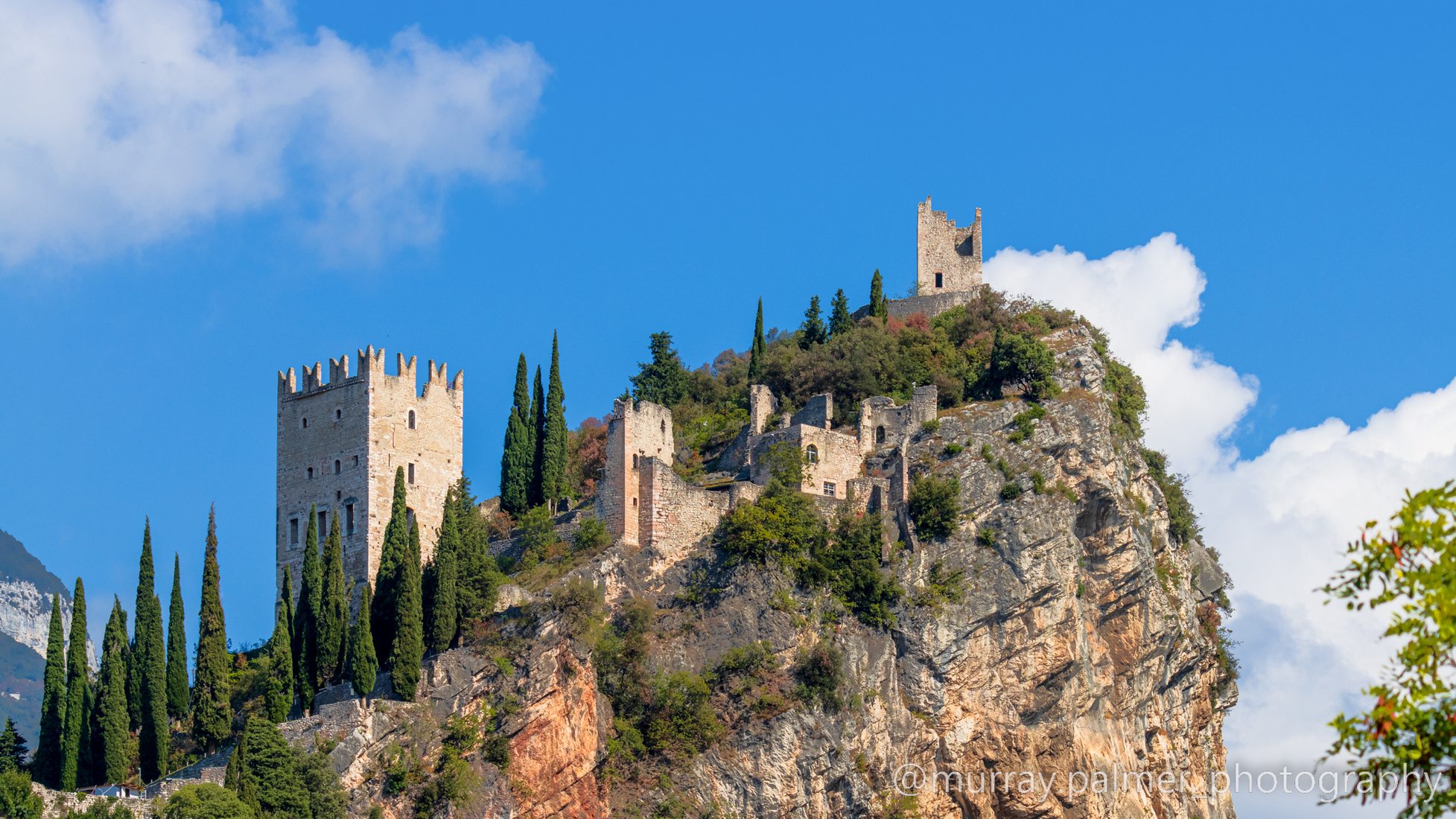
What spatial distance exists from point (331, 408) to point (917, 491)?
57.2 ft

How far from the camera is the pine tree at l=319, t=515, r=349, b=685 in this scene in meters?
50.4

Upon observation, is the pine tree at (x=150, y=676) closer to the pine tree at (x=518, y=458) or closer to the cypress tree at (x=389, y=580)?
the cypress tree at (x=389, y=580)

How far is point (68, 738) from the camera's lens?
4969cm

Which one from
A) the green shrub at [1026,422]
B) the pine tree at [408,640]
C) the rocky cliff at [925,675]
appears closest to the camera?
the pine tree at [408,640]

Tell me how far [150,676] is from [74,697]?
6.15 ft

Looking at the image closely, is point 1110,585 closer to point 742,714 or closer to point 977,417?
point 977,417

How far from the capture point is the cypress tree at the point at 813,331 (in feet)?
230

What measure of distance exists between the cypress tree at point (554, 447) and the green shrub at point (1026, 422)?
13379 mm

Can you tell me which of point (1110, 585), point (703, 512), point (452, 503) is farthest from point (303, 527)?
point (1110, 585)

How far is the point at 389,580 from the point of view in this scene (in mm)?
51750

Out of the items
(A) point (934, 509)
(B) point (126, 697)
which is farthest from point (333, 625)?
(A) point (934, 509)

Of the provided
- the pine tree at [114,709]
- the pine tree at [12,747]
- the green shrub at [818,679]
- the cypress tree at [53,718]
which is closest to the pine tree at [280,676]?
the pine tree at [114,709]

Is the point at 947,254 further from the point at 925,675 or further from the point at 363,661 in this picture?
the point at 363,661

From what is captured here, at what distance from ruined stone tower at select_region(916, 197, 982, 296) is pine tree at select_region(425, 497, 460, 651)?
27.8m
